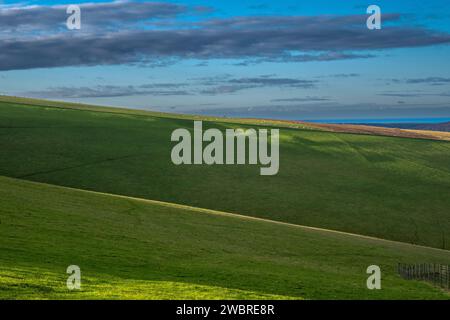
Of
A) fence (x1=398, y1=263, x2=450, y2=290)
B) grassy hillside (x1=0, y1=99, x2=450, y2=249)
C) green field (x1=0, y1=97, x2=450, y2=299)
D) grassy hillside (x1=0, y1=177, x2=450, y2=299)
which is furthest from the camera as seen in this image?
grassy hillside (x1=0, y1=99, x2=450, y2=249)

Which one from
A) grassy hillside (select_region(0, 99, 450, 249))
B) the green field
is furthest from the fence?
grassy hillside (select_region(0, 99, 450, 249))

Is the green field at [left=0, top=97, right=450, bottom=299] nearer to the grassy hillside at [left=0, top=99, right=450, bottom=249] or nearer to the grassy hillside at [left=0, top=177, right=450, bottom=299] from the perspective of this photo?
the grassy hillside at [left=0, top=177, right=450, bottom=299]

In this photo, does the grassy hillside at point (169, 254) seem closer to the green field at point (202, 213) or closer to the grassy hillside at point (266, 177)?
the green field at point (202, 213)

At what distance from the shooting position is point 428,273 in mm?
36594

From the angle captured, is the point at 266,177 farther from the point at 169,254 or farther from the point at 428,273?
the point at 169,254

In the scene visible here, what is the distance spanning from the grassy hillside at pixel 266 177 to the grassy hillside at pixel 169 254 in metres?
9.24

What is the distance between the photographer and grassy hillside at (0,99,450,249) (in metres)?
60.7

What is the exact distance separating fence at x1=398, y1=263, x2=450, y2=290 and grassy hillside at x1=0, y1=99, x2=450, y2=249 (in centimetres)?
1582

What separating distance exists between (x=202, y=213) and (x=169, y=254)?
1830 cm

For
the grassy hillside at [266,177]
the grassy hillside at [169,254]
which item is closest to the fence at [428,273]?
the grassy hillside at [169,254]

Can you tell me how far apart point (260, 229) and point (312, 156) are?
44.1 metres

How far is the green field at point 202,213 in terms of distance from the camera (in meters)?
26.1
